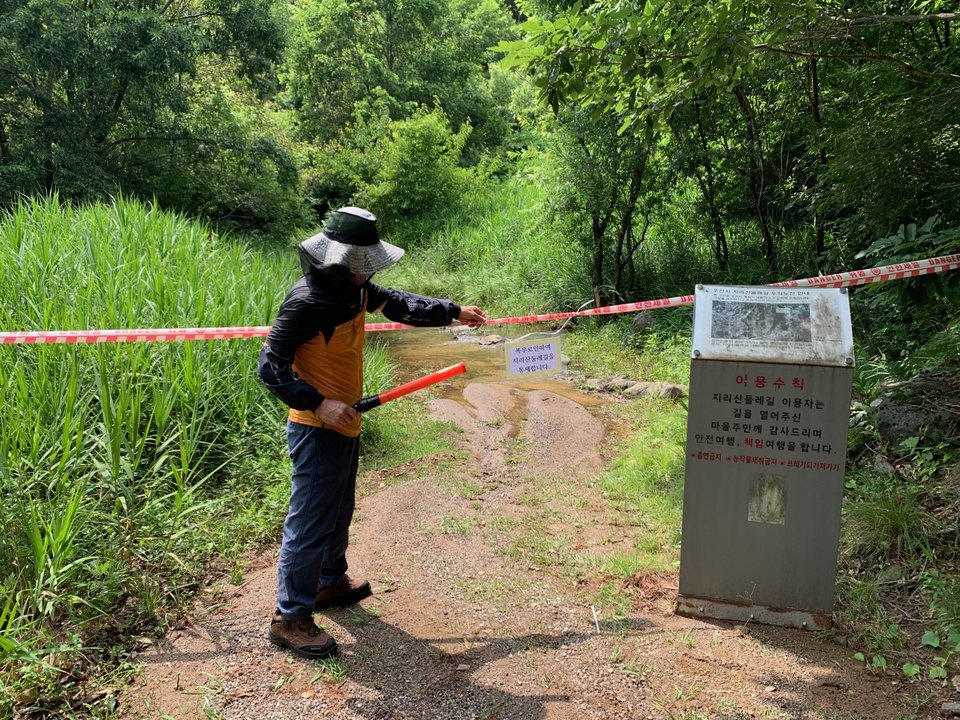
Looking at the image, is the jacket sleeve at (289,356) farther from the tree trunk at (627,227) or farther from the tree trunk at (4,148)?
the tree trunk at (4,148)

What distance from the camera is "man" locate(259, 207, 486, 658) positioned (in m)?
2.60

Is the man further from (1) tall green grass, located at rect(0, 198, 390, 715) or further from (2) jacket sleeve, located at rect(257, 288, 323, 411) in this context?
(1) tall green grass, located at rect(0, 198, 390, 715)

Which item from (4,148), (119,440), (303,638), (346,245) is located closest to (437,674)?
(303,638)

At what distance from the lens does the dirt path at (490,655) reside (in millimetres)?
2523

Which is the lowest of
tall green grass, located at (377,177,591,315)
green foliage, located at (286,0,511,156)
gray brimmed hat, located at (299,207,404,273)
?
gray brimmed hat, located at (299,207,404,273)

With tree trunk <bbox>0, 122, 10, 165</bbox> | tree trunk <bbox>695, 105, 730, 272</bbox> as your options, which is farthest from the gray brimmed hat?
tree trunk <bbox>0, 122, 10, 165</bbox>

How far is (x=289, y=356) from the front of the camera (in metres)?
2.64

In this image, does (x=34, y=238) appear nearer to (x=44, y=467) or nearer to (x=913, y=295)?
(x=44, y=467)

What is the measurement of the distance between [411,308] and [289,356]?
0.73 meters

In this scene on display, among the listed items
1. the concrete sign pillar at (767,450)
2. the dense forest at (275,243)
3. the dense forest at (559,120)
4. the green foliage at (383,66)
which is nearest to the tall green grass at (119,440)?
the dense forest at (275,243)

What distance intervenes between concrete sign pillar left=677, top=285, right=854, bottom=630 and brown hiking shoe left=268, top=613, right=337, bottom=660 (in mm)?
1519

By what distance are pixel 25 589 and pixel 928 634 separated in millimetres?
3572

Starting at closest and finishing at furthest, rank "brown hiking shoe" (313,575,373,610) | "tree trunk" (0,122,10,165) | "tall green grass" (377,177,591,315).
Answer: "brown hiking shoe" (313,575,373,610), "tall green grass" (377,177,591,315), "tree trunk" (0,122,10,165)

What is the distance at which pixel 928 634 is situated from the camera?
9.25 ft
